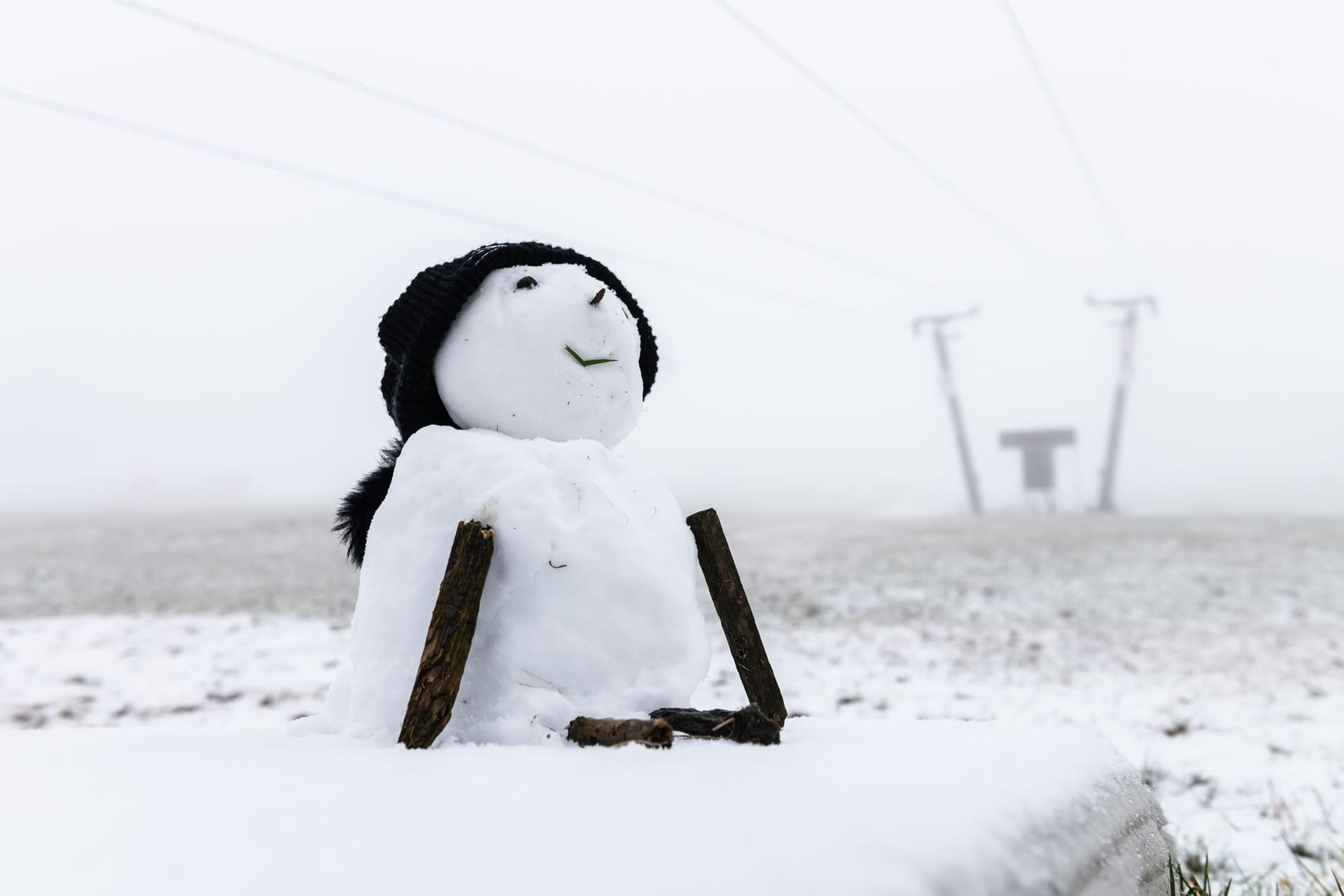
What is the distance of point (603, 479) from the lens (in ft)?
7.14

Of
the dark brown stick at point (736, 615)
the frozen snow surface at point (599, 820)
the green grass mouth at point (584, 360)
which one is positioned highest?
the green grass mouth at point (584, 360)

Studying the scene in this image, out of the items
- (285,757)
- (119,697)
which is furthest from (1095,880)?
(119,697)

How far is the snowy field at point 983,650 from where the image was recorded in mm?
4156

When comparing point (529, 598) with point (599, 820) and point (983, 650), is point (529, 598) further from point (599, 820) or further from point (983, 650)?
point (983, 650)

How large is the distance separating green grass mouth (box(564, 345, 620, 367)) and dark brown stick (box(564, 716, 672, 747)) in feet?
3.07

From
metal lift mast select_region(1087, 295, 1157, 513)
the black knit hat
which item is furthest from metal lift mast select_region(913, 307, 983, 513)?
the black knit hat

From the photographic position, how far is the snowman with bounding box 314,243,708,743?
6.53ft

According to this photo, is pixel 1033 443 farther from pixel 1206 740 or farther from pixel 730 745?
pixel 730 745

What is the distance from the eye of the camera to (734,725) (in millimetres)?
1861

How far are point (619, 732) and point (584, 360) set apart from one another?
39.4 inches

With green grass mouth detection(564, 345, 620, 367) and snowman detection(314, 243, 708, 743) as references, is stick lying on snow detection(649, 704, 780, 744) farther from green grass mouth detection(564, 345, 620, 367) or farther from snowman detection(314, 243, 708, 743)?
green grass mouth detection(564, 345, 620, 367)

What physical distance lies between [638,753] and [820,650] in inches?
212

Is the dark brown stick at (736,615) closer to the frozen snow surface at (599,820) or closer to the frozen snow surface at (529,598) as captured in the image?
the frozen snow surface at (529,598)

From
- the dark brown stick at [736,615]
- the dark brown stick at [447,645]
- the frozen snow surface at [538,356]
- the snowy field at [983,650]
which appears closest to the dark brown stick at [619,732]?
the dark brown stick at [447,645]
